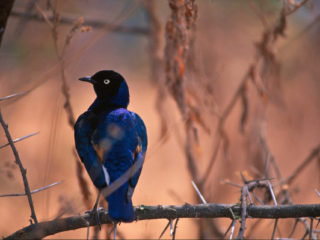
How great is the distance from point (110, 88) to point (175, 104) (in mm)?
4099

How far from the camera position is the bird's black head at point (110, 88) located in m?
4.04

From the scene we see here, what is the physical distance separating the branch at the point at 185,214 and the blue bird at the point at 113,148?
0.16m

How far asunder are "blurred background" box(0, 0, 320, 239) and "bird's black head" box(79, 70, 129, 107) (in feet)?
2.04

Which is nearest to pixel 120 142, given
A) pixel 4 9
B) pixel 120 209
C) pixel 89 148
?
pixel 89 148

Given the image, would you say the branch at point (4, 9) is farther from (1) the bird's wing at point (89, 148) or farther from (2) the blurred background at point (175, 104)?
(2) the blurred background at point (175, 104)

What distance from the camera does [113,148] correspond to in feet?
10.6

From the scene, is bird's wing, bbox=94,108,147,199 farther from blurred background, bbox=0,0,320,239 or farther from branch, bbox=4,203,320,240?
blurred background, bbox=0,0,320,239

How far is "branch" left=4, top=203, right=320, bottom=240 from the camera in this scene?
8.41 ft

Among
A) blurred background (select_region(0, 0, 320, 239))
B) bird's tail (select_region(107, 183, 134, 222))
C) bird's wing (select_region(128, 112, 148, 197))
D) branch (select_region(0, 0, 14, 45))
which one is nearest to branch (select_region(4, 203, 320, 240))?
bird's tail (select_region(107, 183, 134, 222))

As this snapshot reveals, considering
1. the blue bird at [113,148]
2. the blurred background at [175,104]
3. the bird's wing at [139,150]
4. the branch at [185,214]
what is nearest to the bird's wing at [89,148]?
the blue bird at [113,148]

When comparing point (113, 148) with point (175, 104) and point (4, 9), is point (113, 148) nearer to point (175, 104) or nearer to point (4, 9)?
point (4, 9)

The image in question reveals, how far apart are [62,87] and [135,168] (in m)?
0.83

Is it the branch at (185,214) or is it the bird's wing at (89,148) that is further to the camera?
the bird's wing at (89,148)

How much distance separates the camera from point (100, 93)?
405 cm
